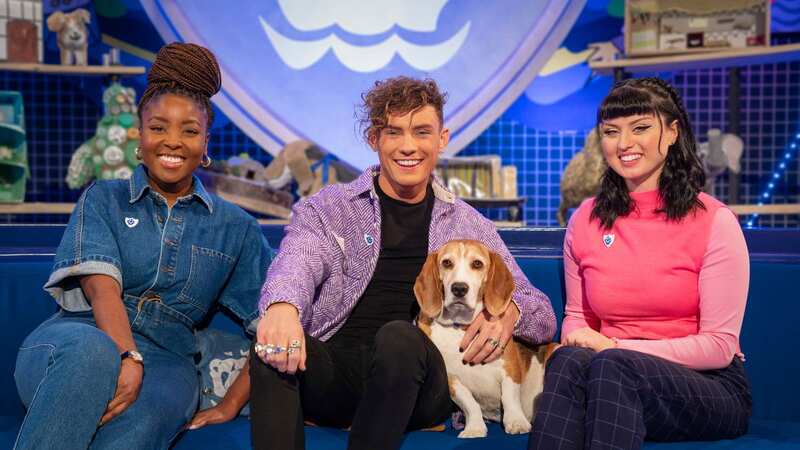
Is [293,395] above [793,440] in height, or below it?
above

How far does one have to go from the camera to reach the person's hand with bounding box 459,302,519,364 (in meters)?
2.41

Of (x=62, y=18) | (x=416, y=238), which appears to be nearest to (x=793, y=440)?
(x=416, y=238)

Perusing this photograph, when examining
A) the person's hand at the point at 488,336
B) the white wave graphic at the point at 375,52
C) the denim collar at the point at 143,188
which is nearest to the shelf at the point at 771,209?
the white wave graphic at the point at 375,52

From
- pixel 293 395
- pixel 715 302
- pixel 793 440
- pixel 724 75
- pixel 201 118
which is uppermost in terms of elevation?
pixel 724 75

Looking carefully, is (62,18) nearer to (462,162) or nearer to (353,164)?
(353,164)

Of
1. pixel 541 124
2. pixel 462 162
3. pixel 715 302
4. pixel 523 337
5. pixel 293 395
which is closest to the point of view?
pixel 293 395

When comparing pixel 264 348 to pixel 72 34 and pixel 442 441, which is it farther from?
pixel 72 34

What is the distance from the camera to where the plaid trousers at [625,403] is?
195 centimetres

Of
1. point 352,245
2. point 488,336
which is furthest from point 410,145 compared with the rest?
point 488,336

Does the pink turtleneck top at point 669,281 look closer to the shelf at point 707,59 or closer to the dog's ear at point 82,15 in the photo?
the shelf at point 707,59

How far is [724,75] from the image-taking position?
5.82 m

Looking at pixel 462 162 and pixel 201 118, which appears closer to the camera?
pixel 201 118

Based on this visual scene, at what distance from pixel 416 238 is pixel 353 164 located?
2.98 metres

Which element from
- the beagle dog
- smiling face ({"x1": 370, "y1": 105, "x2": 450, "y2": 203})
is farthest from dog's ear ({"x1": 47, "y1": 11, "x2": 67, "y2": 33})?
the beagle dog
